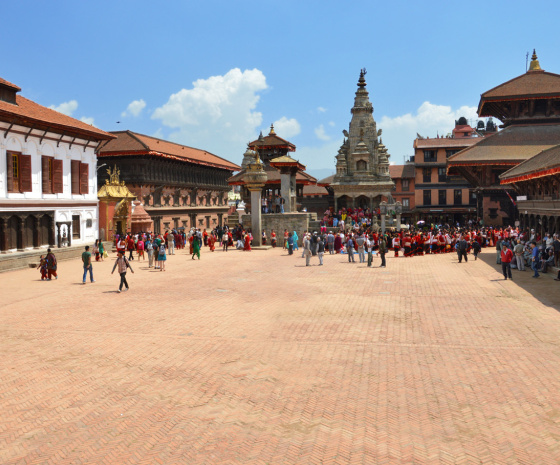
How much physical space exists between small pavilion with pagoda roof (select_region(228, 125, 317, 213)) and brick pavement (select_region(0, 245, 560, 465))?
83.9 feet

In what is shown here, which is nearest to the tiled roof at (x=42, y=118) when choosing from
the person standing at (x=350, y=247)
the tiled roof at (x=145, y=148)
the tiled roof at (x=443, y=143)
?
the tiled roof at (x=145, y=148)

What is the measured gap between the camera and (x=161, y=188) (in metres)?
48.3

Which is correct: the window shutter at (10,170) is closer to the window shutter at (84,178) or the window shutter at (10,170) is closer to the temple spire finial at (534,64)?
the window shutter at (84,178)

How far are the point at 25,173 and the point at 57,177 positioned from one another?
118 inches

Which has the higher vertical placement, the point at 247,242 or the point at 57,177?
the point at 57,177

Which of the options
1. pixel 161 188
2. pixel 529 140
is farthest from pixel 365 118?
pixel 161 188

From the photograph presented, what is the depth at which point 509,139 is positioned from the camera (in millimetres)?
43438

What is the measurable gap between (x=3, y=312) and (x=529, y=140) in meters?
41.5

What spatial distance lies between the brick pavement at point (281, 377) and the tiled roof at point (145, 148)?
29.2m

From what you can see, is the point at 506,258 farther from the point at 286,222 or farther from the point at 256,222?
the point at 286,222

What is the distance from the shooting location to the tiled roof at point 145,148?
4469 cm

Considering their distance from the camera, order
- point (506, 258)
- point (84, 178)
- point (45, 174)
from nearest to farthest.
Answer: point (506, 258) → point (45, 174) → point (84, 178)

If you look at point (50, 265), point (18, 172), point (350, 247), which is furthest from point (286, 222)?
point (50, 265)

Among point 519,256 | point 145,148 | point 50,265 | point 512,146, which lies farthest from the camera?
point 145,148
